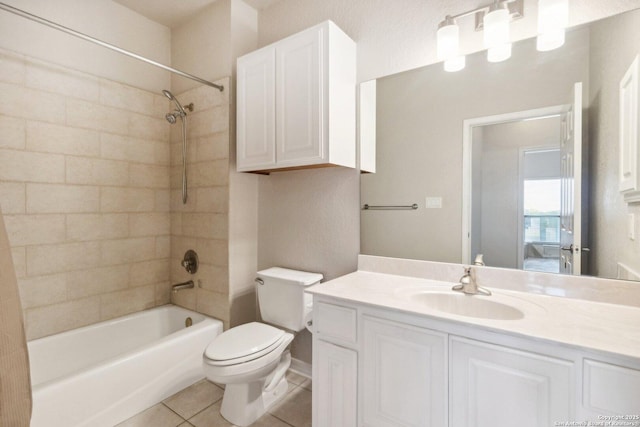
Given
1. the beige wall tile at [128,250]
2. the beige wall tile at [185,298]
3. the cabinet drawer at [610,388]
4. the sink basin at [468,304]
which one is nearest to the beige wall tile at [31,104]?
the beige wall tile at [128,250]

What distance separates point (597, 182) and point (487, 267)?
565 millimetres

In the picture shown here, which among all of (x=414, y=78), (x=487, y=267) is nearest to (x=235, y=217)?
(x=414, y=78)

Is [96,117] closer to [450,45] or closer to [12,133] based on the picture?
[12,133]

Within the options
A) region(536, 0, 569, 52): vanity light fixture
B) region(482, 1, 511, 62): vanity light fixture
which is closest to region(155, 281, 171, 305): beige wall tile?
region(482, 1, 511, 62): vanity light fixture

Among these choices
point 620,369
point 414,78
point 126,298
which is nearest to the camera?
point 620,369

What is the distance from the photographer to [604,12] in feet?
4.14

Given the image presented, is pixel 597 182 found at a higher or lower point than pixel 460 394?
higher

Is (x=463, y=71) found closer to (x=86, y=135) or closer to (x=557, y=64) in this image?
(x=557, y=64)

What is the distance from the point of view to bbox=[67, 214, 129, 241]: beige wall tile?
6.68 feet

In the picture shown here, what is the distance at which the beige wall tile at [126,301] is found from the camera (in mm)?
2205

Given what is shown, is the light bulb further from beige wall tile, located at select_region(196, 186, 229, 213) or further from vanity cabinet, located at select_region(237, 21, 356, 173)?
beige wall tile, located at select_region(196, 186, 229, 213)

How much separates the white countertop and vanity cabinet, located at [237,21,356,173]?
28.4 inches

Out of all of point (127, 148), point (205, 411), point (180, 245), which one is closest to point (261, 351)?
point (205, 411)

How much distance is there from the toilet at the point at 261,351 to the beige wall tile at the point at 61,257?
119 cm
